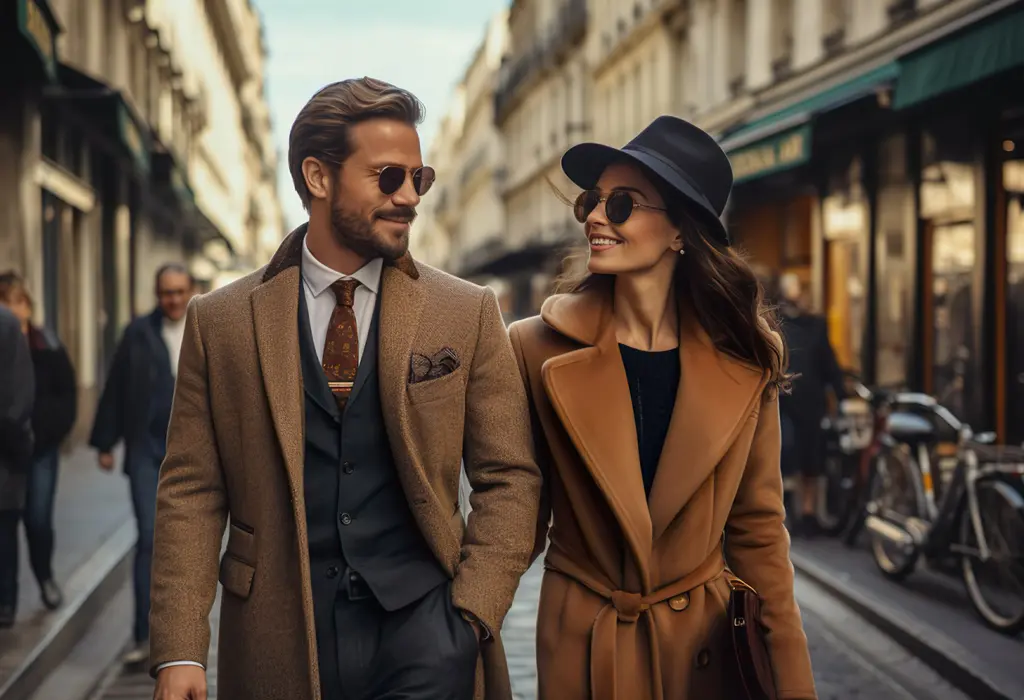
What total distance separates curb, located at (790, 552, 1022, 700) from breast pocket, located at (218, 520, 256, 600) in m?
3.94

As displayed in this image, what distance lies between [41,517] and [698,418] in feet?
19.0

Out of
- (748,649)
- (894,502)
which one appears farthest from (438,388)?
(894,502)

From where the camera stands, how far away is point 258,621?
3.00 m

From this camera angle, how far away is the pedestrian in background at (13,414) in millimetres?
7125

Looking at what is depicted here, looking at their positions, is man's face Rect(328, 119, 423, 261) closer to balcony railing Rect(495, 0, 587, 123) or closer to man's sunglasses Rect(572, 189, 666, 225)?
man's sunglasses Rect(572, 189, 666, 225)

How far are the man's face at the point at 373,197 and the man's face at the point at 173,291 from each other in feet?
15.5

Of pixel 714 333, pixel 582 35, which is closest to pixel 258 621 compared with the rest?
pixel 714 333

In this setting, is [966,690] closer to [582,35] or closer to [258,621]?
[258,621]

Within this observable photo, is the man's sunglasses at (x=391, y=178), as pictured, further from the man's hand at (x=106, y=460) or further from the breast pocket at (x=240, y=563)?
the man's hand at (x=106, y=460)

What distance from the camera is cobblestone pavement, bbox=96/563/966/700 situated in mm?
6539

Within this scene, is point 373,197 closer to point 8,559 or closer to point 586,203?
point 586,203

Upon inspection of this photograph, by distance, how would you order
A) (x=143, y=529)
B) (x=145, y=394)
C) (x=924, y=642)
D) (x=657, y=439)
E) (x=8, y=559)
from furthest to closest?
1. (x=145, y=394)
2. (x=8, y=559)
3. (x=143, y=529)
4. (x=924, y=642)
5. (x=657, y=439)

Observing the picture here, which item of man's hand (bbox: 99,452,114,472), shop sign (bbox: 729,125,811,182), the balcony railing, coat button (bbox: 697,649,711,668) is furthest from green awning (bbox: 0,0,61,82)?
the balcony railing

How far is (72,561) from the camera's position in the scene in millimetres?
9422
